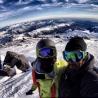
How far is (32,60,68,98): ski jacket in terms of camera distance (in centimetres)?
348

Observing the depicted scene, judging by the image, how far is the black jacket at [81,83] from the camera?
2.91 meters

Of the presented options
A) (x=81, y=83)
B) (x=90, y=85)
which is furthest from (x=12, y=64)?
(x=90, y=85)

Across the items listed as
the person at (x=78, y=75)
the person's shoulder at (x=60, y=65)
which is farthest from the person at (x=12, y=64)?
the person at (x=78, y=75)

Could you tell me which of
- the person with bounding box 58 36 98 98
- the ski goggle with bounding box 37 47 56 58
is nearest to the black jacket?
the person with bounding box 58 36 98 98

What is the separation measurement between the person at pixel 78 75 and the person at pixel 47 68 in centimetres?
23

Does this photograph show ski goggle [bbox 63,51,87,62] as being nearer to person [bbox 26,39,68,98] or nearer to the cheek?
the cheek

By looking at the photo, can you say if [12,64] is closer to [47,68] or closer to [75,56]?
[47,68]

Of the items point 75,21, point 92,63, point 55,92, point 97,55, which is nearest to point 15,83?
point 97,55

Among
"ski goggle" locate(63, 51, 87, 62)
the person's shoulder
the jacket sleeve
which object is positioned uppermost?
"ski goggle" locate(63, 51, 87, 62)

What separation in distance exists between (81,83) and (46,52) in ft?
2.25

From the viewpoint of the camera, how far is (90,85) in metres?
2.92

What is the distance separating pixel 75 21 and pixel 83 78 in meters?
11.5

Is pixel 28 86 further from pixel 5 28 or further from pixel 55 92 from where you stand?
pixel 5 28

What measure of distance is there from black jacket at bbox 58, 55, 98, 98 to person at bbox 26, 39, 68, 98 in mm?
247
